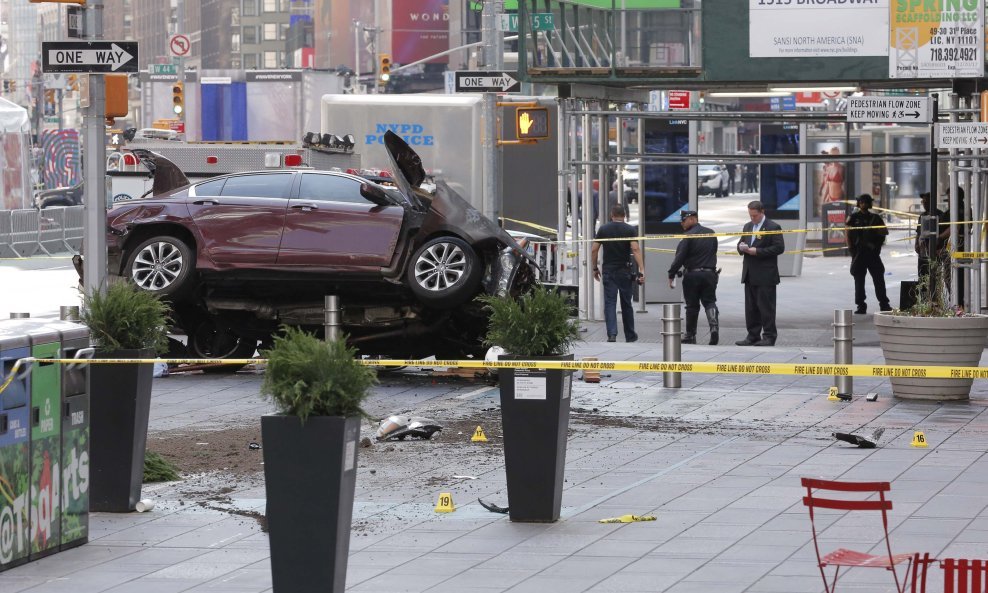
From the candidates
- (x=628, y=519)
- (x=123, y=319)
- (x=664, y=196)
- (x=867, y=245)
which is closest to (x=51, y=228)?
(x=664, y=196)

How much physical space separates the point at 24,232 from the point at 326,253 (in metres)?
22.6

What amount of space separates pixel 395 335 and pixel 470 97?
12.5 metres

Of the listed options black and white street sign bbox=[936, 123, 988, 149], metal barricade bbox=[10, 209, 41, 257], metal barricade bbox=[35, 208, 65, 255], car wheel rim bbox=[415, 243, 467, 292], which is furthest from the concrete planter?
metal barricade bbox=[35, 208, 65, 255]

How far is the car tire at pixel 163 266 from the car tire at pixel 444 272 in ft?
7.20

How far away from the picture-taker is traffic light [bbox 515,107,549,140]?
2002 cm

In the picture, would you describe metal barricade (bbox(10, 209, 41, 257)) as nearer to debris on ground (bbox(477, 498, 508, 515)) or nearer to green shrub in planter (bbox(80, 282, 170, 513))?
green shrub in planter (bbox(80, 282, 170, 513))

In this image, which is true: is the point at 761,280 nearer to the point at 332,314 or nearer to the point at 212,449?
the point at 332,314

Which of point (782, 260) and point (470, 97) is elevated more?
point (470, 97)

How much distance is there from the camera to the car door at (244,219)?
15.8m

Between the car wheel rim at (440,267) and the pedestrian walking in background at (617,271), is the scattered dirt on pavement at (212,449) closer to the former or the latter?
the car wheel rim at (440,267)

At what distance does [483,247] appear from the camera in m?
15.6

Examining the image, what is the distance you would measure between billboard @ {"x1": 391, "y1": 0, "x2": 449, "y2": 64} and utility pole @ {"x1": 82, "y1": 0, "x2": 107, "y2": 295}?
3873 inches

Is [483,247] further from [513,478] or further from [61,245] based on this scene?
[61,245]

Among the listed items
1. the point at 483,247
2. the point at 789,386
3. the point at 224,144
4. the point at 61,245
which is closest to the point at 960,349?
the point at 789,386
